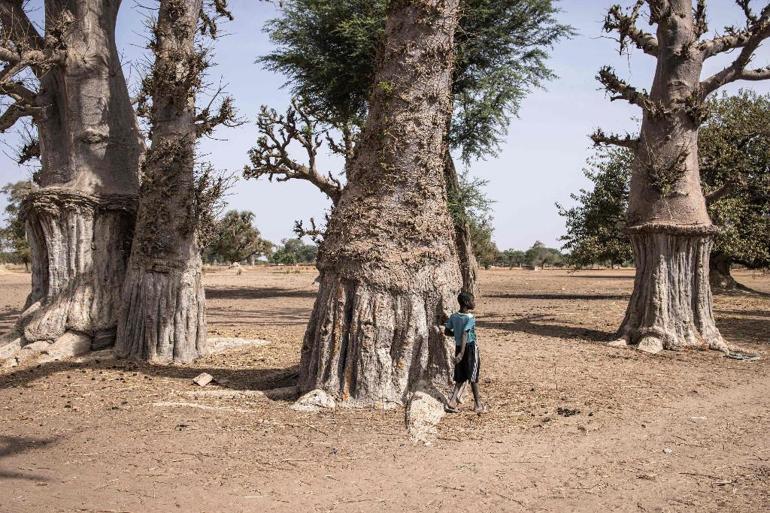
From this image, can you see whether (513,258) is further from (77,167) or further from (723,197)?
(77,167)

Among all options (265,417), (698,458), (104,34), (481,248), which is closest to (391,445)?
(265,417)

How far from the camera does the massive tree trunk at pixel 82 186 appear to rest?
9039mm

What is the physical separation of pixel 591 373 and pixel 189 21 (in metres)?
7.55

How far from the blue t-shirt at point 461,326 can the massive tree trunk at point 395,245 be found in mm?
197

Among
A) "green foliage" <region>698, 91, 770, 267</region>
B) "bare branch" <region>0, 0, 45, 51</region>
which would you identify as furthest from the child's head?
"green foliage" <region>698, 91, 770, 267</region>

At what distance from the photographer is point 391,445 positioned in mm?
5156

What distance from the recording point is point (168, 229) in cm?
874

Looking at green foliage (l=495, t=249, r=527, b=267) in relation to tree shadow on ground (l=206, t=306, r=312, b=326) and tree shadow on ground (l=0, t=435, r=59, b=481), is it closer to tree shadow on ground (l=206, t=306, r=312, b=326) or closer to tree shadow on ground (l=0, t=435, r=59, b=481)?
tree shadow on ground (l=206, t=306, r=312, b=326)

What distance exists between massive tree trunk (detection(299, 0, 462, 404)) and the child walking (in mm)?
216

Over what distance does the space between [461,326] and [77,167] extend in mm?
6587

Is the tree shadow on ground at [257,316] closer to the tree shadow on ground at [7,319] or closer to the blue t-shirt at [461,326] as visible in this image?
the tree shadow on ground at [7,319]

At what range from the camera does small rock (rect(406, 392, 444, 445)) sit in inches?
212

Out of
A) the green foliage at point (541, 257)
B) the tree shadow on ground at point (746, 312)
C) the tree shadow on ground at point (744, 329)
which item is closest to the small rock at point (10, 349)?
the tree shadow on ground at point (744, 329)

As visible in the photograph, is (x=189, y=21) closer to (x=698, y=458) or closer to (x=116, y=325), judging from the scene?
(x=116, y=325)
